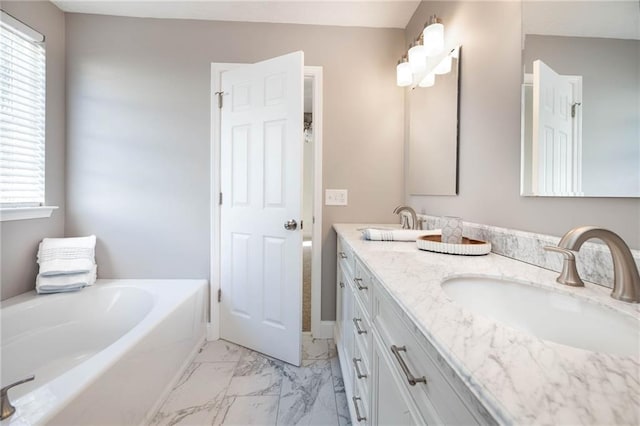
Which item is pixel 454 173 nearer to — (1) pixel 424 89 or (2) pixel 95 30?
(1) pixel 424 89

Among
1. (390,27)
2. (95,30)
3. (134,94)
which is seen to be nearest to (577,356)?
(390,27)

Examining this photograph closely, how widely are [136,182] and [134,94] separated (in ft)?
2.19

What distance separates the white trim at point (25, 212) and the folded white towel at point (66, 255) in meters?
0.18

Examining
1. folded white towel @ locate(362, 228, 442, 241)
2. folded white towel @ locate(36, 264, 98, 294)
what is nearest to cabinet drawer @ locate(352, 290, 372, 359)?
folded white towel @ locate(362, 228, 442, 241)

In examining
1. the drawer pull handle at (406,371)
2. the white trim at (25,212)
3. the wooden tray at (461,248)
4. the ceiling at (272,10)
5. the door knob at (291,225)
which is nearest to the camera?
the drawer pull handle at (406,371)

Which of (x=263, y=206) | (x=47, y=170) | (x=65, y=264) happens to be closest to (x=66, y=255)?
(x=65, y=264)

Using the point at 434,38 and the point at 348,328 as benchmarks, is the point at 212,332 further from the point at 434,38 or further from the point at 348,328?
the point at 434,38

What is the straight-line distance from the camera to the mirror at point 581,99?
63 cm

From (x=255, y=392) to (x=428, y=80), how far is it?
2.11 m

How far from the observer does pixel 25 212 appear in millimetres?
A: 1657

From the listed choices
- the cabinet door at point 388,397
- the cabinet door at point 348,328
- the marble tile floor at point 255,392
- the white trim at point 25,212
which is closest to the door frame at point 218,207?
the marble tile floor at point 255,392

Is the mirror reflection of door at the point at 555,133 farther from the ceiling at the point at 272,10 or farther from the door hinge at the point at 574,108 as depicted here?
the ceiling at the point at 272,10

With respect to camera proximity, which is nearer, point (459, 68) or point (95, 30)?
point (459, 68)

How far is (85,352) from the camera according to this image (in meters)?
1.63
